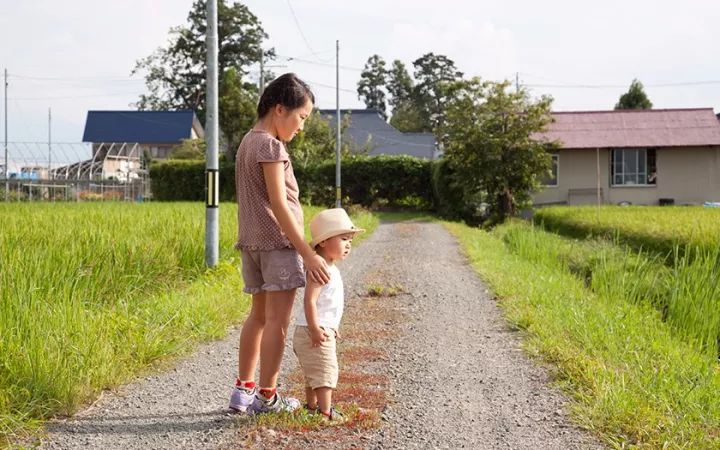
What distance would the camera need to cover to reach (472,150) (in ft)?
91.4

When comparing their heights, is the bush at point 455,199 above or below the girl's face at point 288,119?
above

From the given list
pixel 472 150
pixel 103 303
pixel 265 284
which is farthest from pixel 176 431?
pixel 472 150

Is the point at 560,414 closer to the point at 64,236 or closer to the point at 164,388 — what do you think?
the point at 164,388

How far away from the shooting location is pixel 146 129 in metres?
61.8

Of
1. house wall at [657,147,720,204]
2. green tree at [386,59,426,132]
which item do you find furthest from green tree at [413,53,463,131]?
house wall at [657,147,720,204]

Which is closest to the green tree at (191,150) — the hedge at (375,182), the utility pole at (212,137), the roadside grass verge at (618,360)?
the hedge at (375,182)

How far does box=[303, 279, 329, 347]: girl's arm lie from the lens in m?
3.63

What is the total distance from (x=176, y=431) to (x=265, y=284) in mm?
790

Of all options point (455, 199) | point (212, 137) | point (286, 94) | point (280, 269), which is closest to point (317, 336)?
point (280, 269)

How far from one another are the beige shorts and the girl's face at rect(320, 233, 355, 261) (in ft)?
1.18

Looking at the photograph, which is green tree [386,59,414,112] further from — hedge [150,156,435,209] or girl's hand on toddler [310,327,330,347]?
girl's hand on toddler [310,327,330,347]

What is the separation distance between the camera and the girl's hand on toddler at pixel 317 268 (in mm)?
3561

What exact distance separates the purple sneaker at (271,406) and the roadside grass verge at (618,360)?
138 centimetres

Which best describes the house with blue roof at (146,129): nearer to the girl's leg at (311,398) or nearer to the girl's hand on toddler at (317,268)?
the girl's leg at (311,398)
